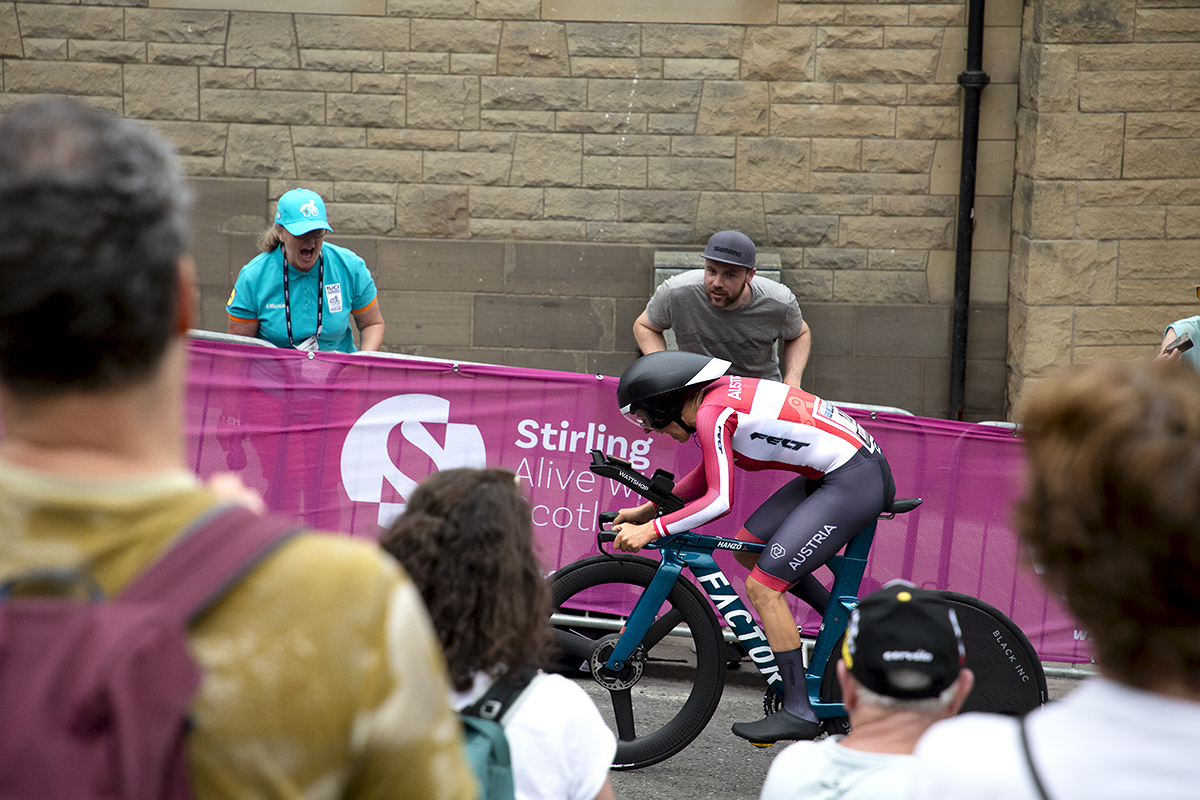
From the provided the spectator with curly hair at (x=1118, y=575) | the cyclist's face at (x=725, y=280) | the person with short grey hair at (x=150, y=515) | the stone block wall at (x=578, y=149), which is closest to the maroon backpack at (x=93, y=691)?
the person with short grey hair at (x=150, y=515)

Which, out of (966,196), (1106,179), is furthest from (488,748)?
(1106,179)

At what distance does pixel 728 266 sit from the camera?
20.5ft

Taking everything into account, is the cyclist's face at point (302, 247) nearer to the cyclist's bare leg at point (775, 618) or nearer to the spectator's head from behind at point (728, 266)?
the spectator's head from behind at point (728, 266)

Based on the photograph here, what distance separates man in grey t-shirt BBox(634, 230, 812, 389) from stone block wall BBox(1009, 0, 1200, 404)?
3.00 metres

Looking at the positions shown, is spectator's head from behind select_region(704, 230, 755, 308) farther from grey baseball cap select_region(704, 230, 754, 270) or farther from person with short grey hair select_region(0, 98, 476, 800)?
person with short grey hair select_region(0, 98, 476, 800)

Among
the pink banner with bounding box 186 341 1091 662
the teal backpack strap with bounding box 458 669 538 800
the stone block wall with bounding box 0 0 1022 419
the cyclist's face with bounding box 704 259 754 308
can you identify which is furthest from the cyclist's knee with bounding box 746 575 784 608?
the stone block wall with bounding box 0 0 1022 419

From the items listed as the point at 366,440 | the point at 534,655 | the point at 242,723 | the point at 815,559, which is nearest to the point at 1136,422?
the point at 242,723

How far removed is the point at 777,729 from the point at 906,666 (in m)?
2.47

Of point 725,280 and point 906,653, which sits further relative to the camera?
point 725,280

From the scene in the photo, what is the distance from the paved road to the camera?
14.8 feet

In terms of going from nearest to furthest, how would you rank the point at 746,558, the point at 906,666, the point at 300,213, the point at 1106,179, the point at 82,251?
the point at 82,251
the point at 906,666
the point at 746,558
the point at 300,213
the point at 1106,179

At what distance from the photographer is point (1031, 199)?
8.62 metres

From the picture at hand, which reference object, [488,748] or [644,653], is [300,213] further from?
[488,748]

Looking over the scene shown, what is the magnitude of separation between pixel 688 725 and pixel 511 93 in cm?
575
